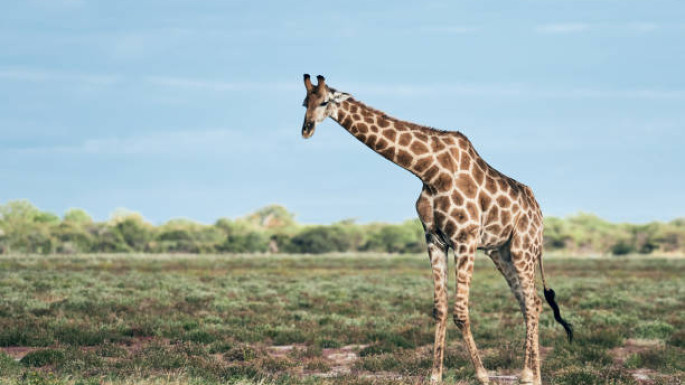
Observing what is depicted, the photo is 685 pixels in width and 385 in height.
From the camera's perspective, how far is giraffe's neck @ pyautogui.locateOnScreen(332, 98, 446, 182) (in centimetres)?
985

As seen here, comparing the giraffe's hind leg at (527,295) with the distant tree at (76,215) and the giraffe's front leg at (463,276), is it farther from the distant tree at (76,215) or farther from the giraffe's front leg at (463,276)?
the distant tree at (76,215)

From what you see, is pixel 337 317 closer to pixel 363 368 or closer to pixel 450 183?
pixel 363 368

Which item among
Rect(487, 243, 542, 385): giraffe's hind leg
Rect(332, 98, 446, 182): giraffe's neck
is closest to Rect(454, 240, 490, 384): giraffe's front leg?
Rect(332, 98, 446, 182): giraffe's neck

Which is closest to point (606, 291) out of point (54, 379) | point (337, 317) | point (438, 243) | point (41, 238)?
point (337, 317)

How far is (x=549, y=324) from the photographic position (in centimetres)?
1988

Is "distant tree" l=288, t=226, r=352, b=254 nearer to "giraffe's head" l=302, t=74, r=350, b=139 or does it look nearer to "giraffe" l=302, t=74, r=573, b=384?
"giraffe" l=302, t=74, r=573, b=384

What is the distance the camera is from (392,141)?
32.7ft

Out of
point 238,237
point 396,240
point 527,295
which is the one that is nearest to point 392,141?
point 527,295

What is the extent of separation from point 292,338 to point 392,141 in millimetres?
8281

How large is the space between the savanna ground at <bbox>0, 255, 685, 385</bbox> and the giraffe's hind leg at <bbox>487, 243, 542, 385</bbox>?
1439 mm

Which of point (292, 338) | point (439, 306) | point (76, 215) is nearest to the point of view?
point (439, 306)

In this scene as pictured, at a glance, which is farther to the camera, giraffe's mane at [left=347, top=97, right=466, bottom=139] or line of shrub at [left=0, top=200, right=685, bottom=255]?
line of shrub at [left=0, top=200, right=685, bottom=255]

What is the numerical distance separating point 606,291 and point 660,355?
18.4 metres

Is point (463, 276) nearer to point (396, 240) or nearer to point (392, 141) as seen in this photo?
point (392, 141)
